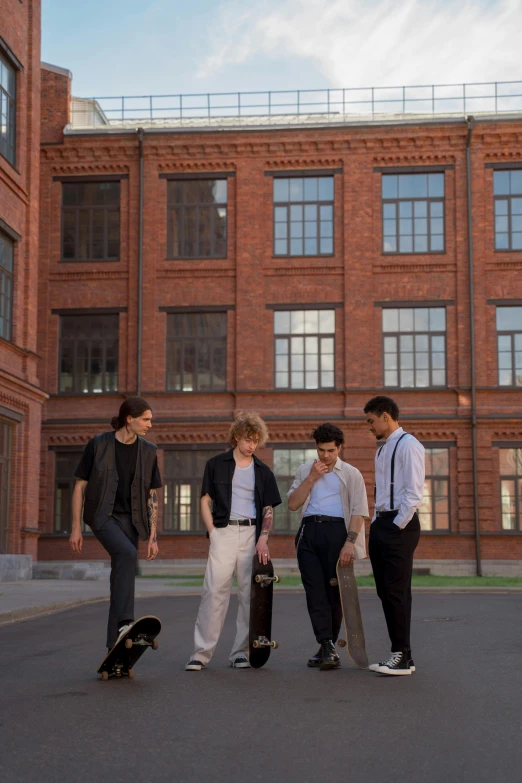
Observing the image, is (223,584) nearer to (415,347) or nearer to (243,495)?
(243,495)

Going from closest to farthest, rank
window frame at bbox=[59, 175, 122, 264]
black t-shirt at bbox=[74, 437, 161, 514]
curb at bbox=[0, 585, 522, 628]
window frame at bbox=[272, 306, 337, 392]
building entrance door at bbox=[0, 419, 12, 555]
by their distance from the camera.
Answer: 1. black t-shirt at bbox=[74, 437, 161, 514]
2. curb at bbox=[0, 585, 522, 628]
3. building entrance door at bbox=[0, 419, 12, 555]
4. window frame at bbox=[272, 306, 337, 392]
5. window frame at bbox=[59, 175, 122, 264]

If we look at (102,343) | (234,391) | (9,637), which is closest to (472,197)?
(234,391)

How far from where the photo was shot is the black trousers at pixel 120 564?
26.2 ft

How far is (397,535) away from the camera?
835cm

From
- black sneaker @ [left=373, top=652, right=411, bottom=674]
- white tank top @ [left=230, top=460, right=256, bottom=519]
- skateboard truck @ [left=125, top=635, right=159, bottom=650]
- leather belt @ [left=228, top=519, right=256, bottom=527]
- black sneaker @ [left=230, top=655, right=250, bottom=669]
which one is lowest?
black sneaker @ [left=230, top=655, right=250, bottom=669]

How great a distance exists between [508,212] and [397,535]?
26.1 m

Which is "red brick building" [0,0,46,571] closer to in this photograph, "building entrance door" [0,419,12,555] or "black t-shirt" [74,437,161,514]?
"building entrance door" [0,419,12,555]

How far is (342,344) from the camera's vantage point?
32.8 metres

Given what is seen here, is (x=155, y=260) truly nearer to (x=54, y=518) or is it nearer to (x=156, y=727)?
(x=54, y=518)

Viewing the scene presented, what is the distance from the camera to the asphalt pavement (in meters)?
5.02

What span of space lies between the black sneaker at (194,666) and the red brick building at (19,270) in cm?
1760

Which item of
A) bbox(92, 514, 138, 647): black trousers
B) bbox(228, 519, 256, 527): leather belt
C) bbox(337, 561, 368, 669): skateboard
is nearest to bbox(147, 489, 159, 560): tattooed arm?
bbox(92, 514, 138, 647): black trousers

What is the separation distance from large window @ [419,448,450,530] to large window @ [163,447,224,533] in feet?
19.7

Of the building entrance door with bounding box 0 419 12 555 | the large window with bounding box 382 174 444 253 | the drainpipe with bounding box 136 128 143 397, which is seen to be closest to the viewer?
the building entrance door with bounding box 0 419 12 555
